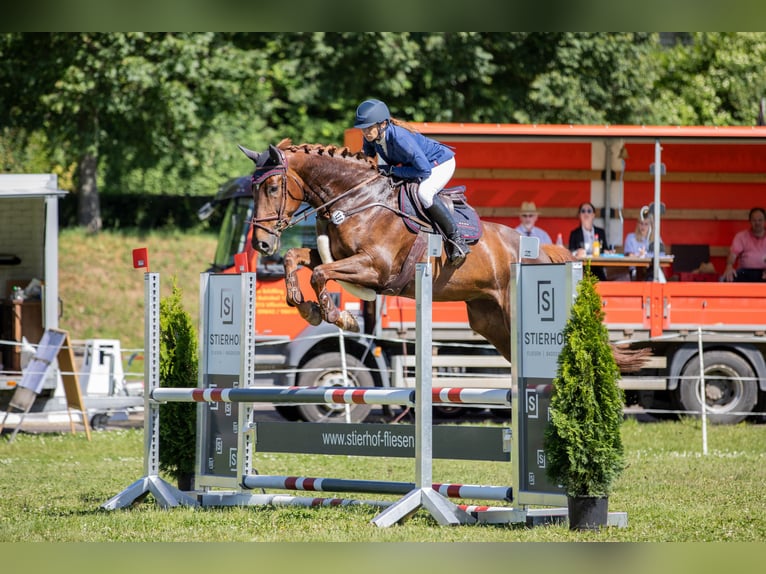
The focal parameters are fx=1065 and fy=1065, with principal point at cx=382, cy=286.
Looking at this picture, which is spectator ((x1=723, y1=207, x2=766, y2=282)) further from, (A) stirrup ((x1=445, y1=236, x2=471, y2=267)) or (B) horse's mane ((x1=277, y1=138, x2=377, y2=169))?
(B) horse's mane ((x1=277, y1=138, x2=377, y2=169))

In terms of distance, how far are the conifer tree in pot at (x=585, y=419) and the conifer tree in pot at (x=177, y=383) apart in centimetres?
264

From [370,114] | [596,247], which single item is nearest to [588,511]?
[370,114]

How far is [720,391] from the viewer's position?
1227cm

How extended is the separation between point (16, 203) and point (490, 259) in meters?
7.83

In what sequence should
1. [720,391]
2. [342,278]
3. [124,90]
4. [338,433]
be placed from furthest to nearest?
[124,90], [720,391], [342,278], [338,433]

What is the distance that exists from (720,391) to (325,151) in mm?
6982

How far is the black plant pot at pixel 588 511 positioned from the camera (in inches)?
221

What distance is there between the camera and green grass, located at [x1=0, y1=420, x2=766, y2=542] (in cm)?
552

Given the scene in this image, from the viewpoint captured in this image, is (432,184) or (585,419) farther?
(432,184)

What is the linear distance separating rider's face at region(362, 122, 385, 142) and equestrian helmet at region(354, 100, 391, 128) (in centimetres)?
5

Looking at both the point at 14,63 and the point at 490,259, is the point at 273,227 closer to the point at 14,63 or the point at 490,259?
the point at 490,259

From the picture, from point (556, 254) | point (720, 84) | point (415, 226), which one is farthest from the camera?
point (720, 84)

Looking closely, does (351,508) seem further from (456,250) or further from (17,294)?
(17,294)

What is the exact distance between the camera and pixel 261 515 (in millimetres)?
6355
